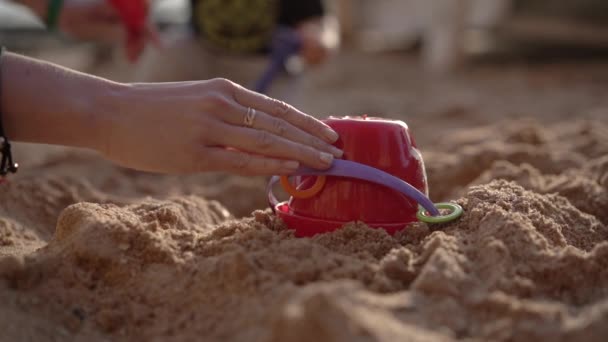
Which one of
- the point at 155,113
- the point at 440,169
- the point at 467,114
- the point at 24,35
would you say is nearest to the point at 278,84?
the point at 467,114

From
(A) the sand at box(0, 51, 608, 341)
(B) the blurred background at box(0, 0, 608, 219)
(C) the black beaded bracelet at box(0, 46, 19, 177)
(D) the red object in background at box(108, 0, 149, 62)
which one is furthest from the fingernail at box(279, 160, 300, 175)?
(D) the red object in background at box(108, 0, 149, 62)

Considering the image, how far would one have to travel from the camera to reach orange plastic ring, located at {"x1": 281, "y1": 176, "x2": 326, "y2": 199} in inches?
49.7

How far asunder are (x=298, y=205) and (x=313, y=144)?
0.48 feet

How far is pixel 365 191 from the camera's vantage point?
1248 millimetres

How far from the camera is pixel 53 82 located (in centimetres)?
112

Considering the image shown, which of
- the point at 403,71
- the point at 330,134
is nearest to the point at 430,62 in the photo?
the point at 403,71

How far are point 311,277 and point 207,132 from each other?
35 centimetres

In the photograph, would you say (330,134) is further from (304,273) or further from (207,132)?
(304,273)

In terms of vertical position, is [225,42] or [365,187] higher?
[225,42]

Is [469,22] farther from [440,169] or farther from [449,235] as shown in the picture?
[449,235]

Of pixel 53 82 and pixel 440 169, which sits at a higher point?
pixel 53 82

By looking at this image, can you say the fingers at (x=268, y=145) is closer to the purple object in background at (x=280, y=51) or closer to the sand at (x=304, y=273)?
the sand at (x=304, y=273)

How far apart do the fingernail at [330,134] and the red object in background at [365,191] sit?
0.8 inches

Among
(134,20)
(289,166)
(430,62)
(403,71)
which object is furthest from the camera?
(403,71)
